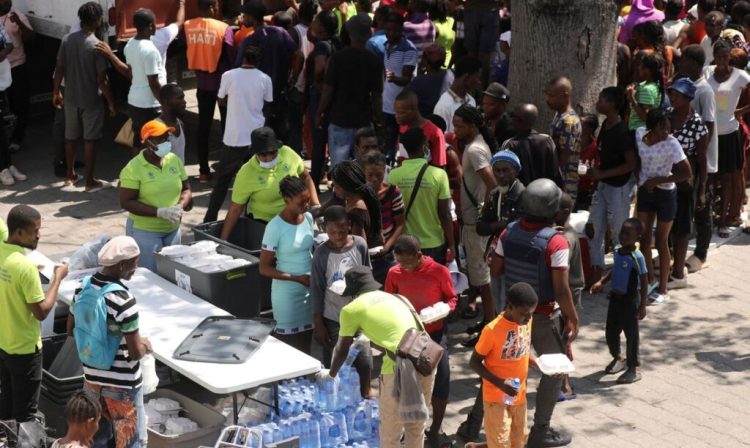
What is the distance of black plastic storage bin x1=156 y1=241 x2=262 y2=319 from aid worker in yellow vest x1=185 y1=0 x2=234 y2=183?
13.3 ft

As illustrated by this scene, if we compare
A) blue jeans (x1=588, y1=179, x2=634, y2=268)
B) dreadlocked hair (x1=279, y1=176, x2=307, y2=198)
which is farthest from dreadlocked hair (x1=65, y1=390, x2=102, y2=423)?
blue jeans (x1=588, y1=179, x2=634, y2=268)

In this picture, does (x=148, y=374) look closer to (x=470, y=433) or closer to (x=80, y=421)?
(x=80, y=421)

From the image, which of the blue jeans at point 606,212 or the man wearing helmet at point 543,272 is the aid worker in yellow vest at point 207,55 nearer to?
the blue jeans at point 606,212

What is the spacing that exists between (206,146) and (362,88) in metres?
2.34

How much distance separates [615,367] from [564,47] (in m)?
2.97

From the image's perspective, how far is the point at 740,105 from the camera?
11.9 m

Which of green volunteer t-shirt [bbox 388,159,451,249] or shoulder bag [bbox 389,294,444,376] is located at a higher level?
green volunteer t-shirt [bbox 388,159,451,249]

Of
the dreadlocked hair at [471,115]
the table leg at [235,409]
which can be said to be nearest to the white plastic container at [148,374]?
the table leg at [235,409]

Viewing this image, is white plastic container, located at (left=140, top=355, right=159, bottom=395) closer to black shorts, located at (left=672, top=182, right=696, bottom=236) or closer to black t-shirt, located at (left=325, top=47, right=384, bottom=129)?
black t-shirt, located at (left=325, top=47, right=384, bottom=129)

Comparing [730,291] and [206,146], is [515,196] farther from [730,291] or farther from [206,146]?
[206,146]

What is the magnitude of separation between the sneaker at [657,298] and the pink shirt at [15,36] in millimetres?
7359

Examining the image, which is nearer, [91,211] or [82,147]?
[91,211]

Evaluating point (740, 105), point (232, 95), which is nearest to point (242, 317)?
point (232, 95)

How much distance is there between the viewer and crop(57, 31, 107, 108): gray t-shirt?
12.7 m
